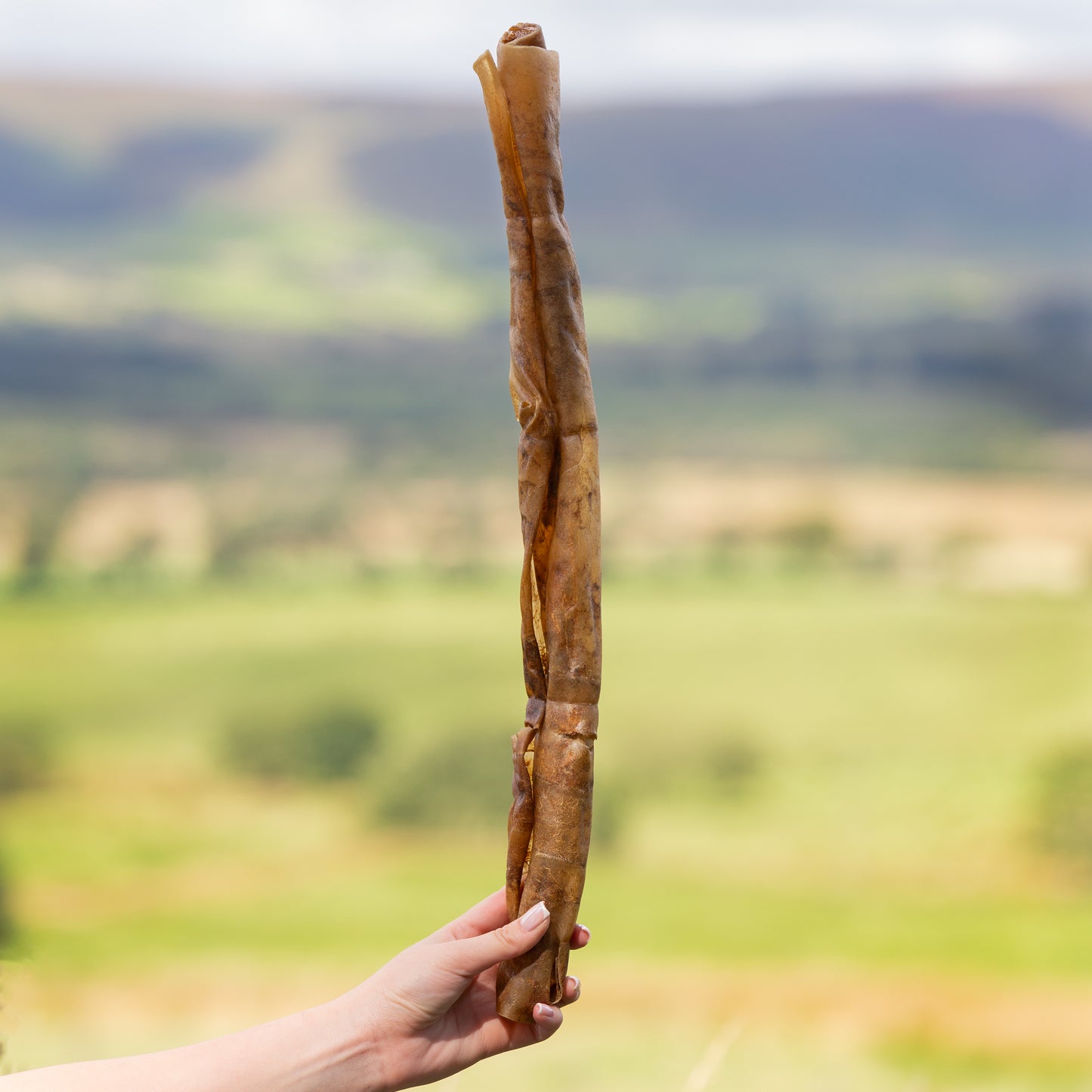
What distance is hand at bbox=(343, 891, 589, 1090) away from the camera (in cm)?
204

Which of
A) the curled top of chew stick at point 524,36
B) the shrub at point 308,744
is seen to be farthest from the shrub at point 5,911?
the curled top of chew stick at point 524,36

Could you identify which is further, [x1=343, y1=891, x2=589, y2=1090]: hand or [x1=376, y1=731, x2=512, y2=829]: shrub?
[x1=376, y1=731, x2=512, y2=829]: shrub

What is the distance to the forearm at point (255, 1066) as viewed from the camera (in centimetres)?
196

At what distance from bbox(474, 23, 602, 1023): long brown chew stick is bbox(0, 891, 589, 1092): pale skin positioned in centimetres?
8

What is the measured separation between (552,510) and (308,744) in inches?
253

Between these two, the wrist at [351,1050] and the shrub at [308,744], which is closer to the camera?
the wrist at [351,1050]

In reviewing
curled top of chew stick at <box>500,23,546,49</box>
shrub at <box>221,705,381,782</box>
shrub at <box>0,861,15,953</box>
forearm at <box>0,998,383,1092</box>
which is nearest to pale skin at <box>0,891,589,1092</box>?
forearm at <box>0,998,383,1092</box>

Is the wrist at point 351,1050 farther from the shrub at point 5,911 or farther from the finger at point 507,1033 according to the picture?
the shrub at point 5,911

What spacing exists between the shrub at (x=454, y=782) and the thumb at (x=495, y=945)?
5.85 m

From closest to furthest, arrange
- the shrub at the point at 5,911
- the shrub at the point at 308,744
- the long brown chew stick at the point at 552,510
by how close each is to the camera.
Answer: the long brown chew stick at the point at 552,510
the shrub at the point at 5,911
the shrub at the point at 308,744

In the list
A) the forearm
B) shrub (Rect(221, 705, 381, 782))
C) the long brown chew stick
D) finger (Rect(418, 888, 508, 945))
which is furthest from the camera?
shrub (Rect(221, 705, 381, 782))

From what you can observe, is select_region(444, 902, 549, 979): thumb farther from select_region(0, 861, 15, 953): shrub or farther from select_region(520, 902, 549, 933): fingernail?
select_region(0, 861, 15, 953): shrub

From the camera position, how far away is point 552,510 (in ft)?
7.02

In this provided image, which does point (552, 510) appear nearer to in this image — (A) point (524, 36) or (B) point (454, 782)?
(A) point (524, 36)
